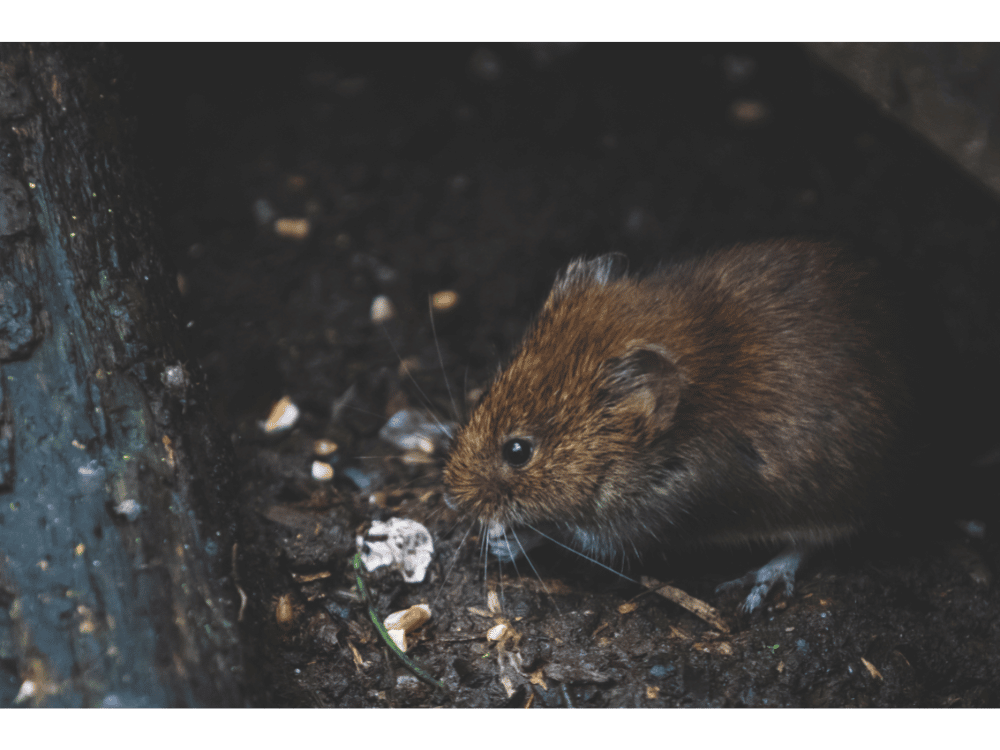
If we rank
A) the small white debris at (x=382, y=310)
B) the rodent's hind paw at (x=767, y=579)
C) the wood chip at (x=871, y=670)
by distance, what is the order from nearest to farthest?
the wood chip at (x=871, y=670) → the rodent's hind paw at (x=767, y=579) → the small white debris at (x=382, y=310)

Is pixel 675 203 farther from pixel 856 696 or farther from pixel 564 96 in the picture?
pixel 856 696

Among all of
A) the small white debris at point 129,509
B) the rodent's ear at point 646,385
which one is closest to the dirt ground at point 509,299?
the small white debris at point 129,509

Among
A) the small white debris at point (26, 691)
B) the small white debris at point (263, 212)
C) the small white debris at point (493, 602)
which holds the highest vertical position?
the small white debris at point (263, 212)

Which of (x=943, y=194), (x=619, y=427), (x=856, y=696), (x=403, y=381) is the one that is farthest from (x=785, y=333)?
(x=403, y=381)

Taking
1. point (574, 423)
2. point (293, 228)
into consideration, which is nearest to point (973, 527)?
point (574, 423)

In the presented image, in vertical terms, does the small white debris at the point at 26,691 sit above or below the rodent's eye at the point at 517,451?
below

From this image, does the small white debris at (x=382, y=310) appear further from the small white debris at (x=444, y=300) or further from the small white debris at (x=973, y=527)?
the small white debris at (x=973, y=527)

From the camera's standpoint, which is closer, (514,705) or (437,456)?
(514,705)

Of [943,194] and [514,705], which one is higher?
[943,194]

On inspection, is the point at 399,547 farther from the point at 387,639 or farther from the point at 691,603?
the point at 691,603
